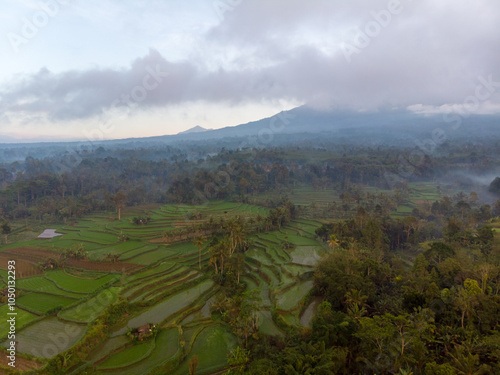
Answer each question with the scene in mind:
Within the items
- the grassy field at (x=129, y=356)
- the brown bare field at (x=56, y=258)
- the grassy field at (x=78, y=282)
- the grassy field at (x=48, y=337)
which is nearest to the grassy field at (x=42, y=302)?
the grassy field at (x=78, y=282)

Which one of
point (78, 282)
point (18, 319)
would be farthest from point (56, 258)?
point (18, 319)

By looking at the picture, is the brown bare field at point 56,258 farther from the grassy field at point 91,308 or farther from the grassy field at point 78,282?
the grassy field at point 91,308

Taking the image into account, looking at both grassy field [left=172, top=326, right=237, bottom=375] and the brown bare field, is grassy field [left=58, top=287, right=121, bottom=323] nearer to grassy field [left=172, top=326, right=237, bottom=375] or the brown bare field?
the brown bare field

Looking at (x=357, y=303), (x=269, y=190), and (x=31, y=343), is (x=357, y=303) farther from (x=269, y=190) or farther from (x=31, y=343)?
(x=269, y=190)

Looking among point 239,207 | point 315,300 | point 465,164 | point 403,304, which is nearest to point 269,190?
point 239,207

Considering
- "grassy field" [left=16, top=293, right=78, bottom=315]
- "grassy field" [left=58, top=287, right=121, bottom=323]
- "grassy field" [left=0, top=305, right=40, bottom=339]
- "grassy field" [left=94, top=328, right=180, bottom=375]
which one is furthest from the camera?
"grassy field" [left=16, top=293, right=78, bottom=315]

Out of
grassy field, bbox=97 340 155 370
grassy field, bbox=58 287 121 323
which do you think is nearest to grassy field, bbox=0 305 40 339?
grassy field, bbox=58 287 121 323

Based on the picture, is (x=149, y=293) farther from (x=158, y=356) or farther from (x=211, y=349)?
(x=211, y=349)

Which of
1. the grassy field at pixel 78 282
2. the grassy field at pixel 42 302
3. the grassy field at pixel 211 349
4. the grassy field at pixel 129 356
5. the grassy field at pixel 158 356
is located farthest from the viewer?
the grassy field at pixel 78 282

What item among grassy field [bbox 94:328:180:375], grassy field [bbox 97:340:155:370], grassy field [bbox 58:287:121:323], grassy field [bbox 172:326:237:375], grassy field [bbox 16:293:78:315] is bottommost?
grassy field [bbox 172:326:237:375]
